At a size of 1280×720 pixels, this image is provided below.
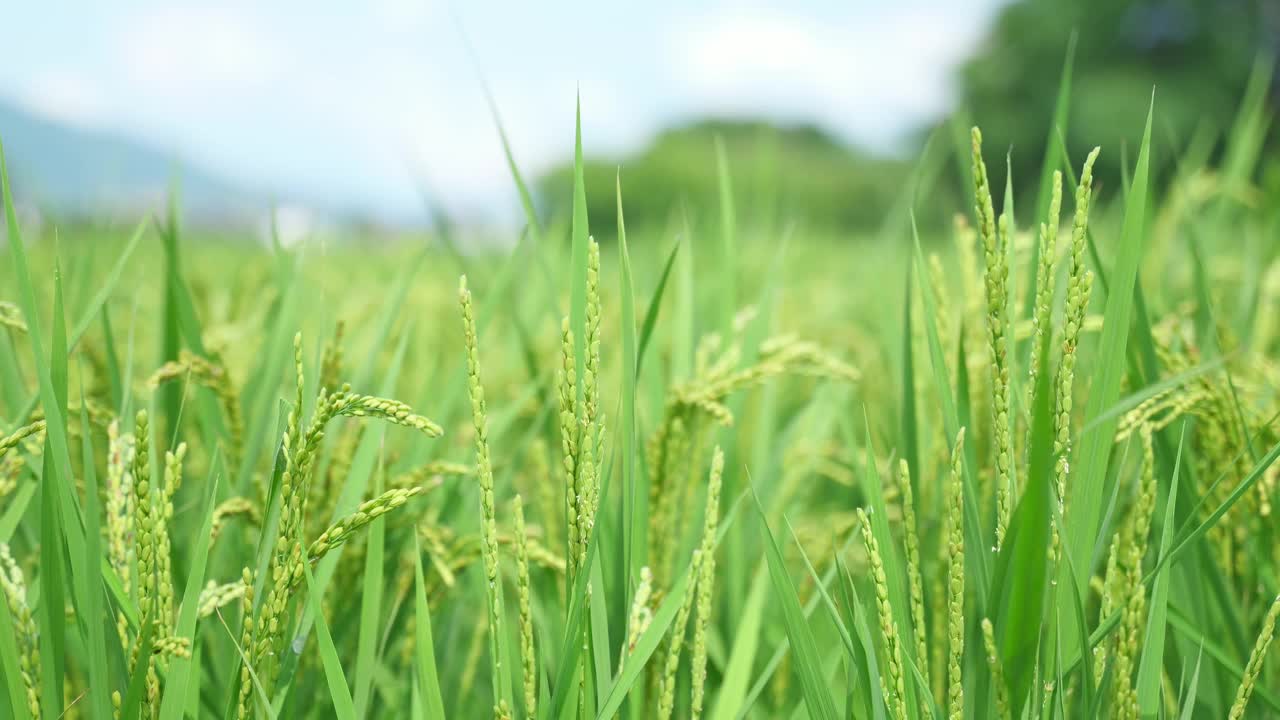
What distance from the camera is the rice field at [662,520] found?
626mm

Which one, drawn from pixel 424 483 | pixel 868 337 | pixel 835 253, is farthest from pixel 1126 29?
pixel 424 483

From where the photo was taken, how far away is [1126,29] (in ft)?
92.2

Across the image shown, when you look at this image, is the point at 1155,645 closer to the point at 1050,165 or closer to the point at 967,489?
the point at 967,489

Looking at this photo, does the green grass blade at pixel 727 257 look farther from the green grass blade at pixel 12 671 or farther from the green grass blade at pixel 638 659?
the green grass blade at pixel 12 671

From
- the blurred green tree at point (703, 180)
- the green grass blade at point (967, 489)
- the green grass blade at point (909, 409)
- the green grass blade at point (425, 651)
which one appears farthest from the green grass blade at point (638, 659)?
the blurred green tree at point (703, 180)

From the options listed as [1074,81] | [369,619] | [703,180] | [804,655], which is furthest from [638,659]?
[1074,81]

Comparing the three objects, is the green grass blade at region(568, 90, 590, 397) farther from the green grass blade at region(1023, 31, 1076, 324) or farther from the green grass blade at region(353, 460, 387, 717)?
the green grass blade at region(1023, 31, 1076, 324)

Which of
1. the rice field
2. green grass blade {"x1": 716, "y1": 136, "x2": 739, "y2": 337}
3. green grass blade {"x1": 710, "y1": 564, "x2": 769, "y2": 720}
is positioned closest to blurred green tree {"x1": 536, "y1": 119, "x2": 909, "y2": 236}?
green grass blade {"x1": 716, "y1": 136, "x2": 739, "y2": 337}

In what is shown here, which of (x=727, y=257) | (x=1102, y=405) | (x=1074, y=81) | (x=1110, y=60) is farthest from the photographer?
(x=1110, y=60)

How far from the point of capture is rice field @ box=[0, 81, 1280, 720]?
0.63 m

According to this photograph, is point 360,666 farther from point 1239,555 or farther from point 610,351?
point 610,351

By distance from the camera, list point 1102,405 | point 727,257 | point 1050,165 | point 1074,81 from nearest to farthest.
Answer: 1. point 1102,405
2. point 1050,165
3. point 727,257
4. point 1074,81

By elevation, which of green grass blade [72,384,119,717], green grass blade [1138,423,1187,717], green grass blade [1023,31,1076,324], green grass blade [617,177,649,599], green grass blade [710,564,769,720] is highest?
green grass blade [1023,31,1076,324]

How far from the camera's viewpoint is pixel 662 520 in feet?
3.33
